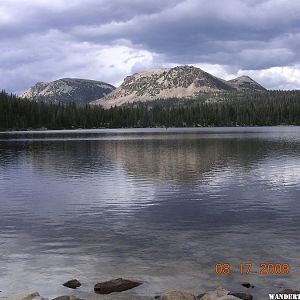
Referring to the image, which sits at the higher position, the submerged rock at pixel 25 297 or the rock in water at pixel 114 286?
the submerged rock at pixel 25 297

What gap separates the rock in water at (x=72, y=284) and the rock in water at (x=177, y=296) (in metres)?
4.46

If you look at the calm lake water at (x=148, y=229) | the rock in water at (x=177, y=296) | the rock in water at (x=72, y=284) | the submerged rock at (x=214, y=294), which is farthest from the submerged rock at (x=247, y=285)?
the rock in water at (x=72, y=284)

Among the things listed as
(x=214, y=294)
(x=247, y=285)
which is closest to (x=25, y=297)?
(x=214, y=294)

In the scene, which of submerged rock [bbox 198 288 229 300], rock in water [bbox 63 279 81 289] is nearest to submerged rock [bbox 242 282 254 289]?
submerged rock [bbox 198 288 229 300]

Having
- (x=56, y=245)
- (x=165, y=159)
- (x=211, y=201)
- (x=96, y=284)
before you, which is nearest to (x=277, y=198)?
(x=211, y=201)

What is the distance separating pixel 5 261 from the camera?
23.2m

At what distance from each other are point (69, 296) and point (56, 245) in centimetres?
910

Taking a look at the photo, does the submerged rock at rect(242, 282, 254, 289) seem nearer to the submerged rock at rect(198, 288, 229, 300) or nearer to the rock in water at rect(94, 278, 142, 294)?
the submerged rock at rect(198, 288, 229, 300)

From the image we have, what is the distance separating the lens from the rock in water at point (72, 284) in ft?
64.3

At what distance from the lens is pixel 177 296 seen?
17.1 metres

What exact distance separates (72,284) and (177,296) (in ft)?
17.5

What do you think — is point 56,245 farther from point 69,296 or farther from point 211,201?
point 211,201

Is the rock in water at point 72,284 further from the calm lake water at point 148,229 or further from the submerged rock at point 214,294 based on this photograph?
the submerged rock at point 214,294

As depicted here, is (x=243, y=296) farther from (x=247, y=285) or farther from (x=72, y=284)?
(x=72, y=284)
